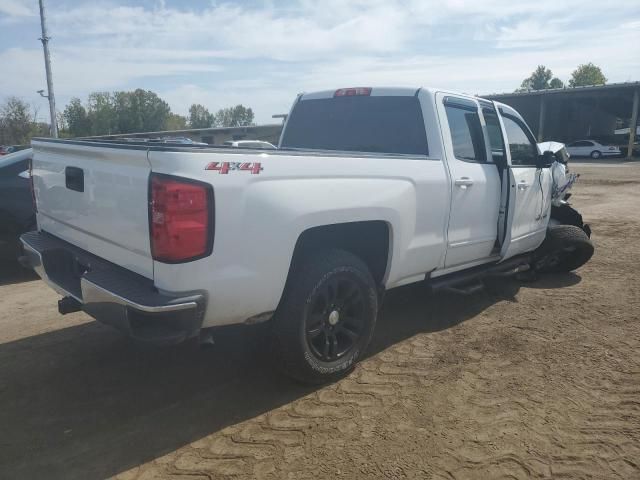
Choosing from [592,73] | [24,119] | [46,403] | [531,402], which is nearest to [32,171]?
[46,403]

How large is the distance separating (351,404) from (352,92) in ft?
9.25

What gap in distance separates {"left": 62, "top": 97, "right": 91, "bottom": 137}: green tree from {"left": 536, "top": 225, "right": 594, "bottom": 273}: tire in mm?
78257

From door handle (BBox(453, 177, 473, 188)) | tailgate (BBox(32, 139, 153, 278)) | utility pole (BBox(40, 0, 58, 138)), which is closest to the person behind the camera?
tailgate (BBox(32, 139, 153, 278))

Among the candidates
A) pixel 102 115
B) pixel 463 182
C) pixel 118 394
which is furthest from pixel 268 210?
pixel 102 115

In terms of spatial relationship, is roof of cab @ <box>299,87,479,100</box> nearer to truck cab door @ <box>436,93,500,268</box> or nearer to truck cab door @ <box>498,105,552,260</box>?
truck cab door @ <box>436,93,500,268</box>

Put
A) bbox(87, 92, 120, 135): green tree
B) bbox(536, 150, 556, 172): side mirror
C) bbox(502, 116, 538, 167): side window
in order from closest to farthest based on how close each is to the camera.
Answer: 1. bbox(502, 116, 538, 167): side window
2. bbox(536, 150, 556, 172): side mirror
3. bbox(87, 92, 120, 135): green tree

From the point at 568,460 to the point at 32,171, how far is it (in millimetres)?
4138

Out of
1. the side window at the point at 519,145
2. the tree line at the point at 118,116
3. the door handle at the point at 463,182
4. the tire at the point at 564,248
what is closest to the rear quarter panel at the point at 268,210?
the door handle at the point at 463,182

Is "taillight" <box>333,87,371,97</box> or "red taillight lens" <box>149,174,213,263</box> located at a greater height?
"taillight" <box>333,87,371,97</box>

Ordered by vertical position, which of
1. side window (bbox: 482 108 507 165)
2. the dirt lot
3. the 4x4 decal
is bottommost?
the dirt lot

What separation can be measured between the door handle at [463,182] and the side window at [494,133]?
69 cm

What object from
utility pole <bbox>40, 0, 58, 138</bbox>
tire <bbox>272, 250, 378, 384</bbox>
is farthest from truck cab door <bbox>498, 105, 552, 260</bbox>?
utility pole <bbox>40, 0, 58, 138</bbox>

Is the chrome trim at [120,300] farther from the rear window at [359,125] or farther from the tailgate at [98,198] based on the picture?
the rear window at [359,125]

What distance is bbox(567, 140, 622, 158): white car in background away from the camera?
38594 mm
